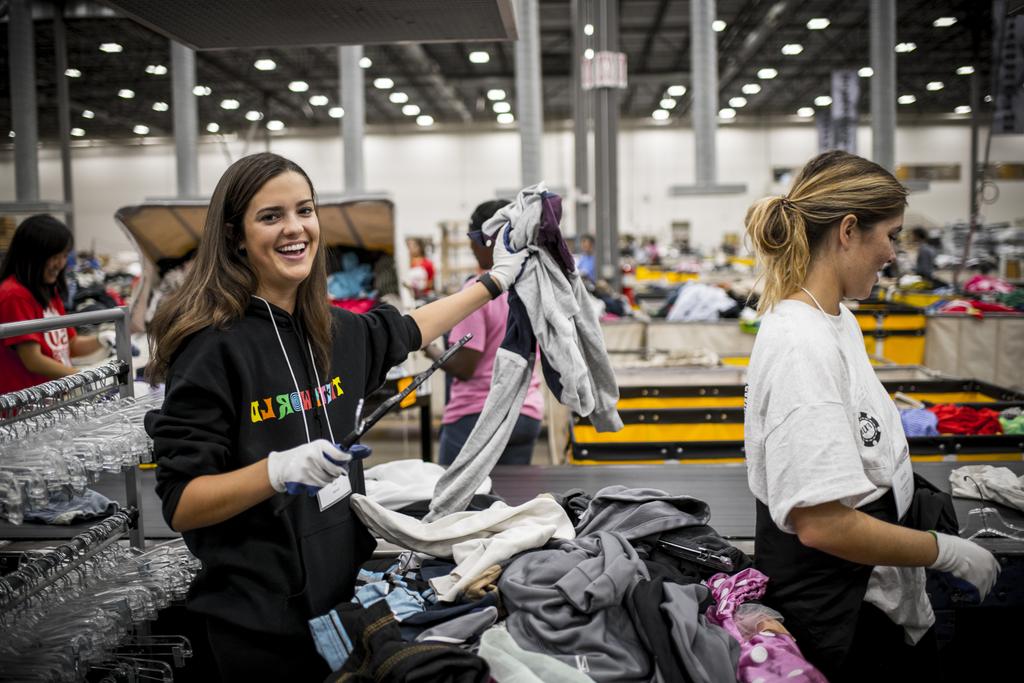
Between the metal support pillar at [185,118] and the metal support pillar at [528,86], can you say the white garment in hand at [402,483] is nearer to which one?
the metal support pillar at [528,86]

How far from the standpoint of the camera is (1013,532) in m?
2.17

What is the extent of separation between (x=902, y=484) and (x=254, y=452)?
4.17ft

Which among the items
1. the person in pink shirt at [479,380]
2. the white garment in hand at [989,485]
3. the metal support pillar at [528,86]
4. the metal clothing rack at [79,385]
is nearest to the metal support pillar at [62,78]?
the metal support pillar at [528,86]

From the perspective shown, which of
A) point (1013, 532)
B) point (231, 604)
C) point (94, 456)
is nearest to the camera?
point (231, 604)

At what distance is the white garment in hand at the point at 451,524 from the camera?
1725 millimetres

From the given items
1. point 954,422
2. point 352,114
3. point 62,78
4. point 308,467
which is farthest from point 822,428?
point 62,78

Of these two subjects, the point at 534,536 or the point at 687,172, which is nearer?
the point at 534,536

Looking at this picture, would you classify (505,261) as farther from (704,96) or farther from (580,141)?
(580,141)

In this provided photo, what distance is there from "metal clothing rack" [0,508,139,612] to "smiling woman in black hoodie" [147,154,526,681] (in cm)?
46

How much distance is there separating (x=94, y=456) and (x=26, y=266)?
1.83 meters

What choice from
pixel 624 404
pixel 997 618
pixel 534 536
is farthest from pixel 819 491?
pixel 624 404

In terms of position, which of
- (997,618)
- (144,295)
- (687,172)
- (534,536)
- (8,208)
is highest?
(687,172)

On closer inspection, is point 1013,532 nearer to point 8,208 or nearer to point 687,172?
point 8,208

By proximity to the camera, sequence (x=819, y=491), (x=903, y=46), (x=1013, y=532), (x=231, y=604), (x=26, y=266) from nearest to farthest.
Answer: (x=819, y=491) → (x=231, y=604) → (x=1013, y=532) → (x=26, y=266) → (x=903, y=46)
